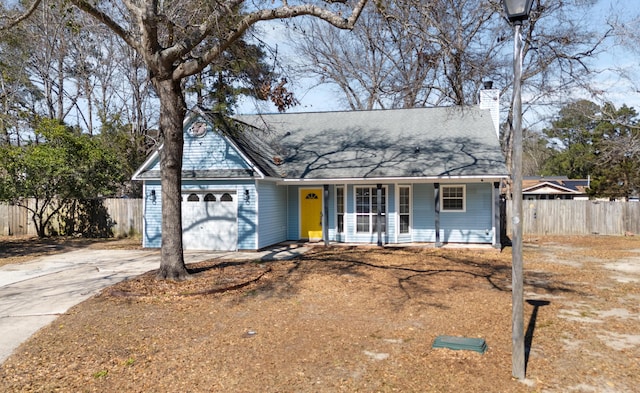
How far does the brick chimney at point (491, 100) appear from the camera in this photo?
18.3 meters

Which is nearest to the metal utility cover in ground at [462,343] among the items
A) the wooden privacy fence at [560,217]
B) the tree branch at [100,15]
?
the tree branch at [100,15]

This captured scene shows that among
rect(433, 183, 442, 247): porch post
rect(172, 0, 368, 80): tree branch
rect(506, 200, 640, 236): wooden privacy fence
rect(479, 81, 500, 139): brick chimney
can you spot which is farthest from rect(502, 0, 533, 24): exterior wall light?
rect(506, 200, 640, 236): wooden privacy fence

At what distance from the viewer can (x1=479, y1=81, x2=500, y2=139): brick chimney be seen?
60.2 feet

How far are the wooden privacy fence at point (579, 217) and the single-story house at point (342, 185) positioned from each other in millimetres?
5658

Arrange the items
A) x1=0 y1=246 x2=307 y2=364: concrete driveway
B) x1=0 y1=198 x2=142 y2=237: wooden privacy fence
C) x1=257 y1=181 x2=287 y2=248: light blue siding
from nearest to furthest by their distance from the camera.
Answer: x1=0 y1=246 x2=307 y2=364: concrete driveway, x1=257 y1=181 x2=287 y2=248: light blue siding, x1=0 y1=198 x2=142 y2=237: wooden privacy fence

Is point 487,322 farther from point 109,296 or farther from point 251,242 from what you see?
point 251,242

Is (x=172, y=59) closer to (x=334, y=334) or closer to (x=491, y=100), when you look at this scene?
(x=334, y=334)

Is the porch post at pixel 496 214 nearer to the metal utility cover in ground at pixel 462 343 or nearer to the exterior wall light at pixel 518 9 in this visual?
the metal utility cover in ground at pixel 462 343

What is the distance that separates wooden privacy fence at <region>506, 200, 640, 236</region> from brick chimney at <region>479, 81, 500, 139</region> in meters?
4.67

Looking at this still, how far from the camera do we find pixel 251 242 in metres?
14.8

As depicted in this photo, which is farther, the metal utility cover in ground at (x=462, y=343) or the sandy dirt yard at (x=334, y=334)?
the metal utility cover in ground at (x=462, y=343)

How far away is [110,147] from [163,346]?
17.9 meters

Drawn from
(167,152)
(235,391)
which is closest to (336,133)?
(167,152)

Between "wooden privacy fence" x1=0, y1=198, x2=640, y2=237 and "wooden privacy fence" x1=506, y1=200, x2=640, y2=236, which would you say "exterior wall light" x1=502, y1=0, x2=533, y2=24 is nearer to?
"wooden privacy fence" x1=0, y1=198, x2=640, y2=237
